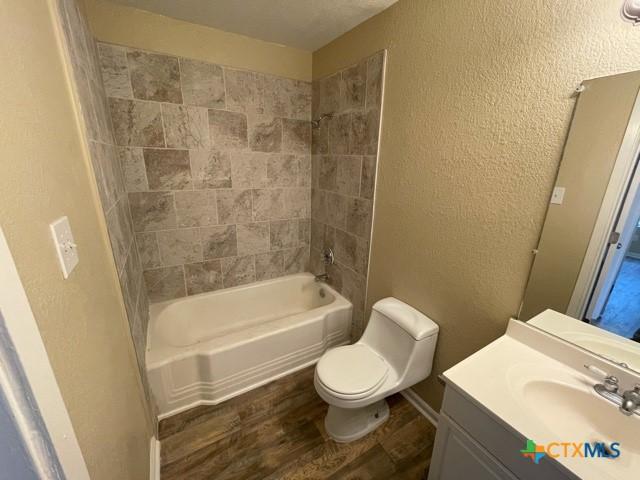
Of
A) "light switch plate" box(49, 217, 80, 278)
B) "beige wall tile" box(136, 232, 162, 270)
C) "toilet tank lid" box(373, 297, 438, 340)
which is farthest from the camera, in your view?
"beige wall tile" box(136, 232, 162, 270)

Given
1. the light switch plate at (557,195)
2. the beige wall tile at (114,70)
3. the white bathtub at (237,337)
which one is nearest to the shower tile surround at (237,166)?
the beige wall tile at (114,70)

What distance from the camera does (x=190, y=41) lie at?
1.79m

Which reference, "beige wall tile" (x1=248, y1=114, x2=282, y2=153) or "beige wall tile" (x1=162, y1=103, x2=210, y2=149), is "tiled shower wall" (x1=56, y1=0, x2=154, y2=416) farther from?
"beige wall tile" (x1=248, y1=114, x2=282, y2=153)

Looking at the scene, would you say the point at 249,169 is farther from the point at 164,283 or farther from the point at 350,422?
the point at 350,422

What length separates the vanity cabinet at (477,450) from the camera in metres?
0.75

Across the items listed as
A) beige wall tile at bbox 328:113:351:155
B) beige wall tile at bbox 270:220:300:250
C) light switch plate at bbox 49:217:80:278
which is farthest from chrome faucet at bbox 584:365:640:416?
beige wall tile at bbox 270:220:300:250

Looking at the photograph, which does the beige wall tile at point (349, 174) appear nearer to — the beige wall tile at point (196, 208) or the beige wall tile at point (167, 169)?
the beige wall tile at point (196, 208)

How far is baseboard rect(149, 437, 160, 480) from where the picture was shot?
1271mm

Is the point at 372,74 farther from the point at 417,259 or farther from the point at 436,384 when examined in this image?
the point at 436,384

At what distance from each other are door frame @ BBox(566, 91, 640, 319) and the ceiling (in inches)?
50.1

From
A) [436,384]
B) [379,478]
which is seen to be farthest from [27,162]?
[436,384]

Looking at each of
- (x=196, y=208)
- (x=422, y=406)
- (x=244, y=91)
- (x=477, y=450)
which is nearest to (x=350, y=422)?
(x=422, y=406)

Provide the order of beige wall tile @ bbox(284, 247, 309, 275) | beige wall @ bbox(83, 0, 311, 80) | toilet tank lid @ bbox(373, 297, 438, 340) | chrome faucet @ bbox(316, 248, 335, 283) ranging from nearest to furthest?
1. toilet tank lid @ bbox(373, 297, 438, 340)
2. beige wall @ bbox(83, 0, 311, 80)
3. chrome faucet @ bbox(316, 248, 335, 283)
4. beige wall tile @ bbox(284, 247, 309, 275)

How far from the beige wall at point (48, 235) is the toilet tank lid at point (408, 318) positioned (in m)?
1.29
